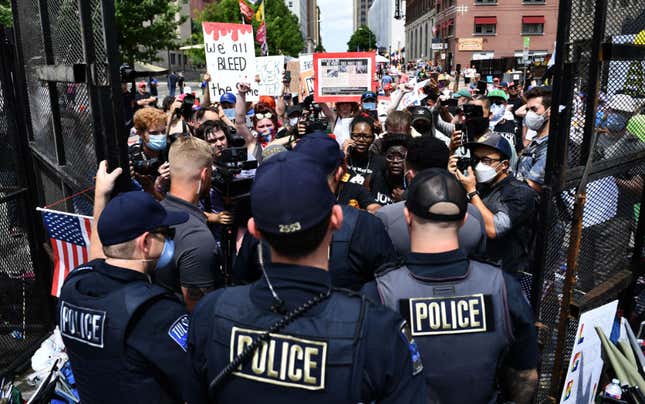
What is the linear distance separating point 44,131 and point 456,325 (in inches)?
151

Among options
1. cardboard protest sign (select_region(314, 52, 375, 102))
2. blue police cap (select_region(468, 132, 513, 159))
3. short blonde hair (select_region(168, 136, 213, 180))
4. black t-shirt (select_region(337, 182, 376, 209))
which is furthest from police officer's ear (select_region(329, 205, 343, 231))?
cardboard protest sign (select_region(314, 52, 375, 102))

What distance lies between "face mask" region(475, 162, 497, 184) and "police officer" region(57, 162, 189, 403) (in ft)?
8.33

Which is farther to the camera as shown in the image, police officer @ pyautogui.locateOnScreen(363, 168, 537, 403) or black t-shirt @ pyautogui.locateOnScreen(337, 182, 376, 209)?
black t-shirt @ pyautogui.locateOnScreen(337, 182, 376, 209)

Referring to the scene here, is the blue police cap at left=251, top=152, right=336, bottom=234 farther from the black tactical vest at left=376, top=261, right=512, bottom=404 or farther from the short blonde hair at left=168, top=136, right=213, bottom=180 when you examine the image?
the short blonde hair at left=168, top=136, right=213, bottom=180

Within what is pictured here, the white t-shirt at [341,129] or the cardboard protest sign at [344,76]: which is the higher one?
the cardboard protest sign at [344,76]

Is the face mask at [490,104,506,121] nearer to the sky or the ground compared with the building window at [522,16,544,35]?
nearer to the ground

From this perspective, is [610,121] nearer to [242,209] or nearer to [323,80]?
[242,209]

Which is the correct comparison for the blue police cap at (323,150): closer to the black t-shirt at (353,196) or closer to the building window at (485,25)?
the black t-shirt at (353,196)

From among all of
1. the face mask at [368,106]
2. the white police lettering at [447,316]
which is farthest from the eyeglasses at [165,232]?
the face mask at [368,106]

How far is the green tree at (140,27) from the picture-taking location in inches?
947

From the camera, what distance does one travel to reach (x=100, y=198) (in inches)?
114

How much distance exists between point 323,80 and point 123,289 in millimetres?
6255

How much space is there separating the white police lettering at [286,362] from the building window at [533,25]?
6114 centimetres

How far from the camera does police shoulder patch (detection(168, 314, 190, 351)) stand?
2.12 m
